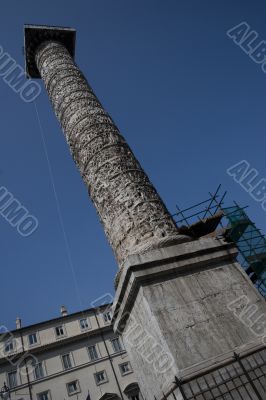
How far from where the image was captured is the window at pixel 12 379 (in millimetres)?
18688

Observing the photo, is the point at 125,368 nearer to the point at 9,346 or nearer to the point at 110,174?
the point at 9,346

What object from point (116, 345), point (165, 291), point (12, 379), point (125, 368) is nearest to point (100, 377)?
point (125, 368)

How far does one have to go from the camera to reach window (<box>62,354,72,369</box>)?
1964cm

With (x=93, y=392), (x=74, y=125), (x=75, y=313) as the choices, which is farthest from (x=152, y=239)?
(x=75, y=313)

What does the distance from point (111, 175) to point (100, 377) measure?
20.1m

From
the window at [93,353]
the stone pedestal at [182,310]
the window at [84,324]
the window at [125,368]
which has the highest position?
the window at [84,324]

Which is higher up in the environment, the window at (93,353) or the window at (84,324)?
the window at (84,324)

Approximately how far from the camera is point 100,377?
19.6 meters

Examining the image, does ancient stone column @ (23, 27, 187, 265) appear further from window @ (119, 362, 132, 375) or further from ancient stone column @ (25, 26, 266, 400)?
window @ (119, 362, 132, 375)

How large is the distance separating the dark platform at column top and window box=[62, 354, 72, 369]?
18.7 meters

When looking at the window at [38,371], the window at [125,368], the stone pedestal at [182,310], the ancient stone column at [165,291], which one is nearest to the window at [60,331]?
the window at [38,371]

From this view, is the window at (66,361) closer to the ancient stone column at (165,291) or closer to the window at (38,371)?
the window at (38,371)

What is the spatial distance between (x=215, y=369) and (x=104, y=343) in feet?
69.4

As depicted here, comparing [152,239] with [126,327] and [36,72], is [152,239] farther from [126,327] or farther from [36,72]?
[36,72]
